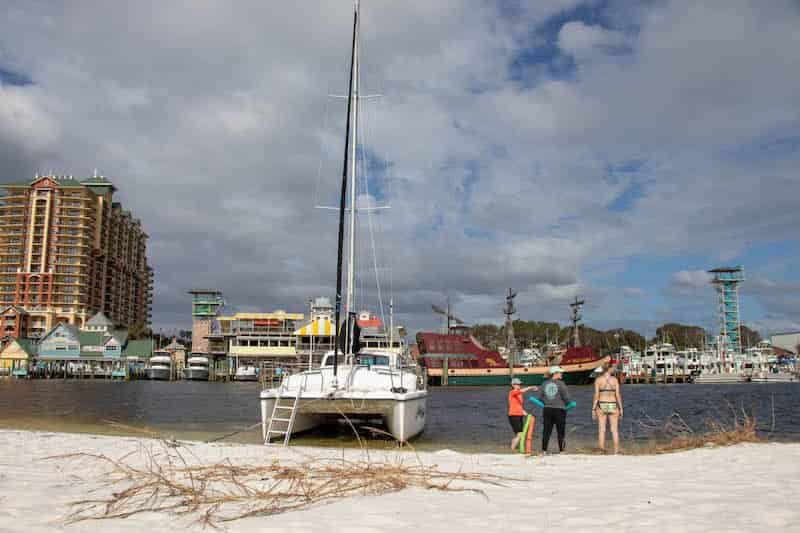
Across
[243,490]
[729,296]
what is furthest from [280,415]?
[729,296]

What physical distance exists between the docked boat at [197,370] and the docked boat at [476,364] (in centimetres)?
3291

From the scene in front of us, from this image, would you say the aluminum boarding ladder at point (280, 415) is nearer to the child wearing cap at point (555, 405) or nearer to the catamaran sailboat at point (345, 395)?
the catamaran sailboat at point (345, 395)

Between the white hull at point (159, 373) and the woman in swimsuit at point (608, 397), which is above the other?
the woman in swimsuit at point (608, 397)

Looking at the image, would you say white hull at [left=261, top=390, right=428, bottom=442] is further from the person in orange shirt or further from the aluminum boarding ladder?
the person in orange shirt

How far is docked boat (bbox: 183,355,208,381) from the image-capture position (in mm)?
86188

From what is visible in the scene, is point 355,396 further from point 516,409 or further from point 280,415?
point 516,409

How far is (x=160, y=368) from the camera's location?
285 ft

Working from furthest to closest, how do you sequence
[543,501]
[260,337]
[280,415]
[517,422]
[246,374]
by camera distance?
[260,337] → [246,374] → [280,415] → [517,422] → [543,501]

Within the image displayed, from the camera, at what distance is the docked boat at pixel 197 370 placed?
86.2 meters

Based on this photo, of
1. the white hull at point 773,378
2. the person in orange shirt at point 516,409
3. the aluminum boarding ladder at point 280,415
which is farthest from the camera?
the white hull at point 773,378

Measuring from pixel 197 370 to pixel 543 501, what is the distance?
86.5 meters

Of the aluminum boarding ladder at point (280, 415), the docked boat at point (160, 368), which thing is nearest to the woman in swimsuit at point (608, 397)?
the aluminum boarding ladder at point (280, 415)

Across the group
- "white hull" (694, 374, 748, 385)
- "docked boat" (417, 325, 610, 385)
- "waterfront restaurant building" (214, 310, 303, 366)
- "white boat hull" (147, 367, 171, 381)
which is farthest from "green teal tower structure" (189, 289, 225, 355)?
"white hull" (694, 374, 748, 385)

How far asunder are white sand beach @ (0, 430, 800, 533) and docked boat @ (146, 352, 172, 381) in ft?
274
